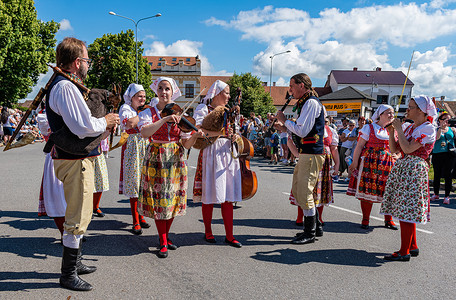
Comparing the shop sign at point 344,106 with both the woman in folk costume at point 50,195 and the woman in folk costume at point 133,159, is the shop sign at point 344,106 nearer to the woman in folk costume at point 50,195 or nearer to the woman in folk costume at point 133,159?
the woman in folk costume at point 133,159

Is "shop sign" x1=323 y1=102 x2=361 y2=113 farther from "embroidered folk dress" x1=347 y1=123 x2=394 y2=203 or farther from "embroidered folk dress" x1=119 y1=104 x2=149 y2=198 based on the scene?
"embroidered folk dress" x1=119 y1=104 x2=149 y2=198

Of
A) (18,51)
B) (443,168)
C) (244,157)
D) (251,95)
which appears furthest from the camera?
(251,95)

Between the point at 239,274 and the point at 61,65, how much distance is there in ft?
8.76

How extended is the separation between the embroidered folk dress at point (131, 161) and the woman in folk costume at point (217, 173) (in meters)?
1.02

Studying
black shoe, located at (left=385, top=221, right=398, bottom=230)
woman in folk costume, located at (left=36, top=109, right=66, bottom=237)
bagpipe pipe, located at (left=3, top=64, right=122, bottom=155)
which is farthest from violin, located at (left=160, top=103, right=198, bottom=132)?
black shoe, located at (left=385, top=221, right=398, bottom=230)

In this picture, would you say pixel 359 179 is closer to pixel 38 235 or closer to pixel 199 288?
pixel 199 288

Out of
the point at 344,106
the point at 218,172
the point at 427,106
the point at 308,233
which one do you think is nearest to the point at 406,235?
the point at 308,233

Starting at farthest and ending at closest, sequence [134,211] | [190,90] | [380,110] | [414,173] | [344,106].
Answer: [190,90]
[344,106]
[380,110]
[134,211]
[414,173]

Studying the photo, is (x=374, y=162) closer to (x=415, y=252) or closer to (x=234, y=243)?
(x=415, y=252)

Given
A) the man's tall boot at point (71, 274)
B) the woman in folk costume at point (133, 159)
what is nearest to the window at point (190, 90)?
the woman in folk costume at point (133, 159)

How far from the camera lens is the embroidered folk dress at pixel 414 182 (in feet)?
12.4

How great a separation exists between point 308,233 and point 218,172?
1.51m

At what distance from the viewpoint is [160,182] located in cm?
375

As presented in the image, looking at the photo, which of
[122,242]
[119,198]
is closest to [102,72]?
[119,198]
